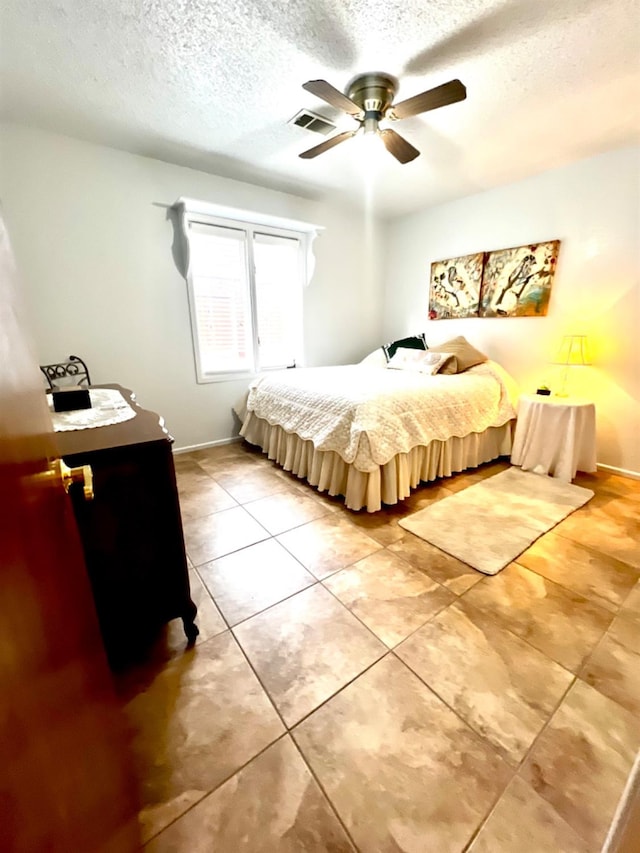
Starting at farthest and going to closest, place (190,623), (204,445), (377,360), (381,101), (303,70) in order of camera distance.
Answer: (377,360)
(204,445)
(381,101)
(303,70)
(190,623)

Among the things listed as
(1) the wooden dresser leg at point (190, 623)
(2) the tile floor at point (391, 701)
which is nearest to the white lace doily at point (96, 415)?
(1) the wooden dresser leg at point (190, 623)

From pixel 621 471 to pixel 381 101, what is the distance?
330cm

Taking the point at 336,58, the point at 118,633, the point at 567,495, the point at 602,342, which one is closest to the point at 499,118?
the point at 336,58

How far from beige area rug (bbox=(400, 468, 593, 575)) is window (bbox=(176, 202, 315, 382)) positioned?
7.74ft

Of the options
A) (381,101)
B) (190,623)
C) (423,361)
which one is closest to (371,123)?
(381,101)

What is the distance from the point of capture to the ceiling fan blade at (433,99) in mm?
1626

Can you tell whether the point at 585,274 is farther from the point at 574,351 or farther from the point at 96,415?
the point at 96,415

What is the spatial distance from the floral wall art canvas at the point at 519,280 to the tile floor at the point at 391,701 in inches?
87.2

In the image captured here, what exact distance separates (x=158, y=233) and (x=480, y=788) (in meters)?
3.76

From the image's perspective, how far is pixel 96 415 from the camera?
1.39 metres

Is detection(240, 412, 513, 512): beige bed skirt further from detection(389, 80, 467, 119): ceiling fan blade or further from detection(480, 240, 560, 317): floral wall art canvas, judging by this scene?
detection(389, 80, 467, 119): ceiling fan blade

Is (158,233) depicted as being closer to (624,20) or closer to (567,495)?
(624,20)

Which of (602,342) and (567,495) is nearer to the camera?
(567,495)

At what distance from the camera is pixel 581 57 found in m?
1.75
